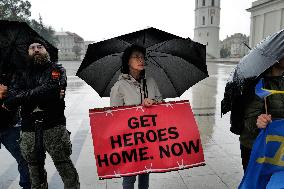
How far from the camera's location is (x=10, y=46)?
2.75 metres

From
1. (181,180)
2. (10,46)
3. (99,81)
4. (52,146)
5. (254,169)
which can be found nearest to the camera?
(254,169)

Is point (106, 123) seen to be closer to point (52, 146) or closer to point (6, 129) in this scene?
point (52, 146)

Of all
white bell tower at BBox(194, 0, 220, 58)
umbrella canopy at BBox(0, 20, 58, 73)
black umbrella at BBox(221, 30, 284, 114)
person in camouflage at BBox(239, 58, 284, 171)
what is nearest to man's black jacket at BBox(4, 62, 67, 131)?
umbrella canopy at BBox(0, 20, 58, 73)

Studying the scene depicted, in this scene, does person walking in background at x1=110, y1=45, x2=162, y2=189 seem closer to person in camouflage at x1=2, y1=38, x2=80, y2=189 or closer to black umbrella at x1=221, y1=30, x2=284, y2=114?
person in camouflage at x1=2, y1=38, x2=80, y2=189

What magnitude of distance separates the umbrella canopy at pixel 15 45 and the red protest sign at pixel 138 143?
84 centimetres

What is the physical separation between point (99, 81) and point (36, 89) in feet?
2.53

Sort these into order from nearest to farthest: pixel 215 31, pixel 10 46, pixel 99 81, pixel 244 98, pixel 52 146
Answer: pixel 244 98, pixel 52 146, pixel 10 46, pixel 99 81, pixel 215 31

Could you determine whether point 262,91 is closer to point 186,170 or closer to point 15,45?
point 186,170

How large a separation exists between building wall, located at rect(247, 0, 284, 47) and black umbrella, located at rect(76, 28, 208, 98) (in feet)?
138

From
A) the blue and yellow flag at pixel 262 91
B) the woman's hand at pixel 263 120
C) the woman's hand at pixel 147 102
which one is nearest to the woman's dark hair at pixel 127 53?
the woman's hand at pixel 147 102

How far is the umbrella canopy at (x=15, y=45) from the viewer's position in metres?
2.68

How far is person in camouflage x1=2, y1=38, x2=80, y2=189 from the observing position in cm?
234

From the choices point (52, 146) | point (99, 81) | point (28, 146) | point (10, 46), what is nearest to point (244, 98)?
point (99, 81)

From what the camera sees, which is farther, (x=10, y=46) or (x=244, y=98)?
(x=10, y=46)
